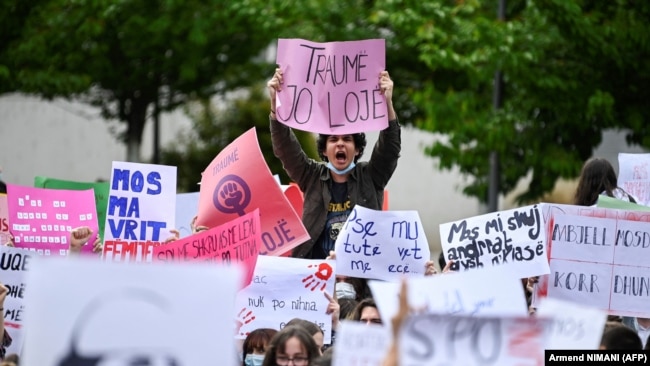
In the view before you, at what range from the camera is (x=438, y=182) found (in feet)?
89.4

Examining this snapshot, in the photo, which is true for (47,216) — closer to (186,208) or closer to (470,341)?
(186,208)

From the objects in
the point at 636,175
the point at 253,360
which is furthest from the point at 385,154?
the point at 636,175

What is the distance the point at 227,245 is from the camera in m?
8.01

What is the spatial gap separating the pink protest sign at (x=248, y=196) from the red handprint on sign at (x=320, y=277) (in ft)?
0.94

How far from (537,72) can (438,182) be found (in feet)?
43.9

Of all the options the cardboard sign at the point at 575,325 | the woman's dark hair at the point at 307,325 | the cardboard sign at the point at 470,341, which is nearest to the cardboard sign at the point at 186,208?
the woman's dark hair at the point at 307,325

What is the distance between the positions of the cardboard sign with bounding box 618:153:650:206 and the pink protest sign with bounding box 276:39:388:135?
2228mm

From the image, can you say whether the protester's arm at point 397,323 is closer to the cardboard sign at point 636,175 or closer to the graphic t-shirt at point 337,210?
the graphic t-shirt at point 337,210

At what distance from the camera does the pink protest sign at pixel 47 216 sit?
9.16 m

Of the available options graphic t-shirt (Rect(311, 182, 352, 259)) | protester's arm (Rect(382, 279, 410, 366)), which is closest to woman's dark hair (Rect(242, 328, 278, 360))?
graphic t-shirt (Rect(311, 182, 352, 259))

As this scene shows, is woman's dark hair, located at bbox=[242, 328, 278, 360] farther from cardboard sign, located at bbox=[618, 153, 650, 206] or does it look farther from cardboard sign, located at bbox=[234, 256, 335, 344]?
cardboard sign, located at bbox=[618, 153, 650, 206]

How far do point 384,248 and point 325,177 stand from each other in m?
0.52

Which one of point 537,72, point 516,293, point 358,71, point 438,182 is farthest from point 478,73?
point 438,182

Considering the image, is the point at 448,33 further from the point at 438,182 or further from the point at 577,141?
the point at 438,182
